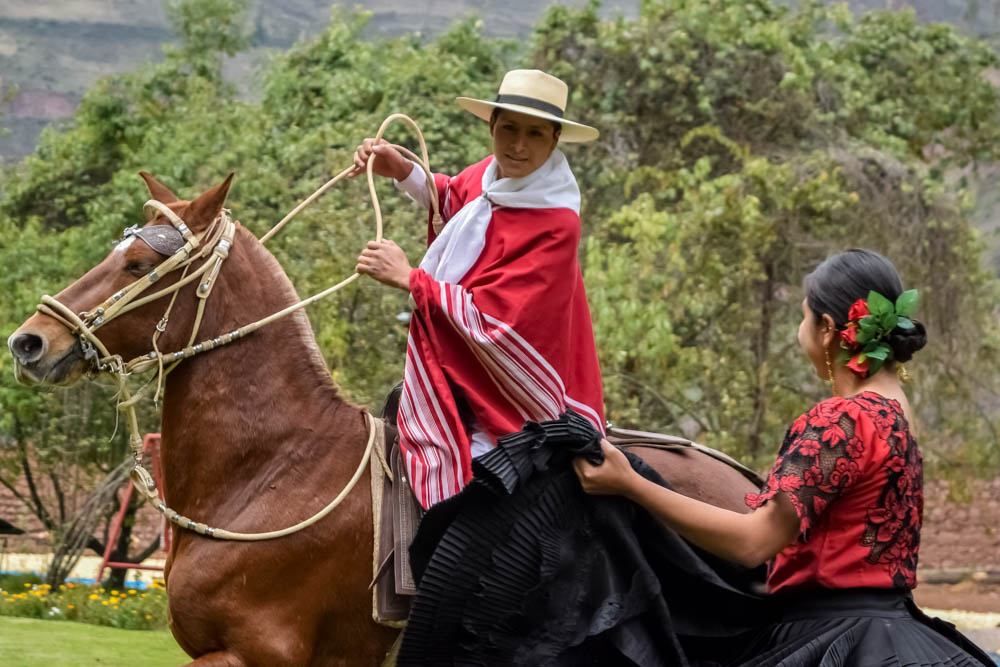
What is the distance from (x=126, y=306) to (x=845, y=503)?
224cm

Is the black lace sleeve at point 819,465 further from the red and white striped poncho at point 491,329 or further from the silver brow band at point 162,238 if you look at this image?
the silver brow band at point 162,238

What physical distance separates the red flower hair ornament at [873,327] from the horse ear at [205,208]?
2029 millimetres

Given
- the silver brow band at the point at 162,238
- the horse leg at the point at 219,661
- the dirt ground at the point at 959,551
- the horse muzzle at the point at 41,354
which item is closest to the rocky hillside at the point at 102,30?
the dirt ground at the point at 959,551

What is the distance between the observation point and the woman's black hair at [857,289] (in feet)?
9.26

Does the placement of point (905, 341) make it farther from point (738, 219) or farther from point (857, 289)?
point (738, 219)

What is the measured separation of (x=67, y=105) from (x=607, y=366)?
1098 centimetres

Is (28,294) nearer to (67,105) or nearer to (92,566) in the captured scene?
(92,566)

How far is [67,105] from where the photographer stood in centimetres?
1720

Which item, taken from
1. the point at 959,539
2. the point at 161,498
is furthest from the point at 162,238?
the point at 959,539

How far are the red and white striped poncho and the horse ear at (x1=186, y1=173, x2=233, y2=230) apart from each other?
2.24ft

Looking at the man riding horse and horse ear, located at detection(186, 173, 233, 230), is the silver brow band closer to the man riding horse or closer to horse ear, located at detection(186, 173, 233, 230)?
horse ear, located at detection(186, 173, 233, 230)

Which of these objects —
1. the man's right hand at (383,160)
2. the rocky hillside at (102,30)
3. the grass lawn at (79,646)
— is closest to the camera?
the man's right hand at (383,160)

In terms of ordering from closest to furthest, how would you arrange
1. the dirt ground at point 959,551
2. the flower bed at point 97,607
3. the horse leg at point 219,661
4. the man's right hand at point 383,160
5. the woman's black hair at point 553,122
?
1. the horse leg at point 219,661
2. the woman's black hair at point 553,122
3. the man's right hand at point 383,160
4. the flower bed at point 97,607
5. the dirt ground at point 959,551

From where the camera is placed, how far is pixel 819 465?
2.65 metres
